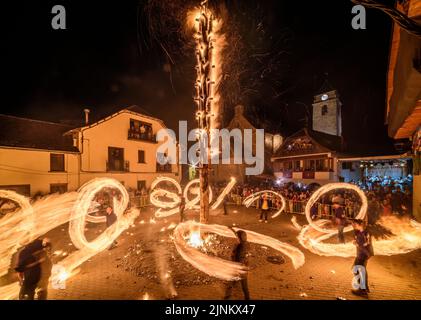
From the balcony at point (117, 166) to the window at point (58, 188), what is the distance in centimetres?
444

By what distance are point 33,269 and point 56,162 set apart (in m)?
18.3

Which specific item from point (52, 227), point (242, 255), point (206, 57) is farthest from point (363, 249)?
point (52, 227)

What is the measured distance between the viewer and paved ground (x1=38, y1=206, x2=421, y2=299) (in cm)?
605

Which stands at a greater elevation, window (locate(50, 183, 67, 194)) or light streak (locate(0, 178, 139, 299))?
window (locate(50, 183, 67, 194))

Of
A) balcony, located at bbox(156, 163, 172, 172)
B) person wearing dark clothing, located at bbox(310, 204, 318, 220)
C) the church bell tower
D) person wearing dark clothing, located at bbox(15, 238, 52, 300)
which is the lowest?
person wearing dark clothing, located at bbox(310, 204, 318, 220)

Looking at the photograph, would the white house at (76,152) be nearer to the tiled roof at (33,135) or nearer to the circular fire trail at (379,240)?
the tiled roof at (33,135)

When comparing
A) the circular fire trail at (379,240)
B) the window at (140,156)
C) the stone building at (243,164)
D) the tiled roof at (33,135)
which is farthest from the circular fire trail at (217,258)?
the stone building at (243,164)

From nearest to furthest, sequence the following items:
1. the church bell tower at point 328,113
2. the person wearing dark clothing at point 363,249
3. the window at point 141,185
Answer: the person wearing dark clothing at point 363,249 → the window at point 141,185 → the church bell tower at point 328,113

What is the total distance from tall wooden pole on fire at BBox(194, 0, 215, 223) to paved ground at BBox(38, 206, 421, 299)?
337 centimetres

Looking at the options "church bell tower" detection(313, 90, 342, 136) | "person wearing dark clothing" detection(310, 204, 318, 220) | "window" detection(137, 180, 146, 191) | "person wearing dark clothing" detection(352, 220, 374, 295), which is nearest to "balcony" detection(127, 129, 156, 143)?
"window" detection(137, 180, 146, 191)

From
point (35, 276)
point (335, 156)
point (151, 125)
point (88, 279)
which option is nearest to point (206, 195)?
point (88, 279)

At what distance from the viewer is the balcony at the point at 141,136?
26681mm

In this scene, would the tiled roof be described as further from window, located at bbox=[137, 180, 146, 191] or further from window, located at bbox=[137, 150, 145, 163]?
window, located at bbox=[137, 180, 146, 191]
